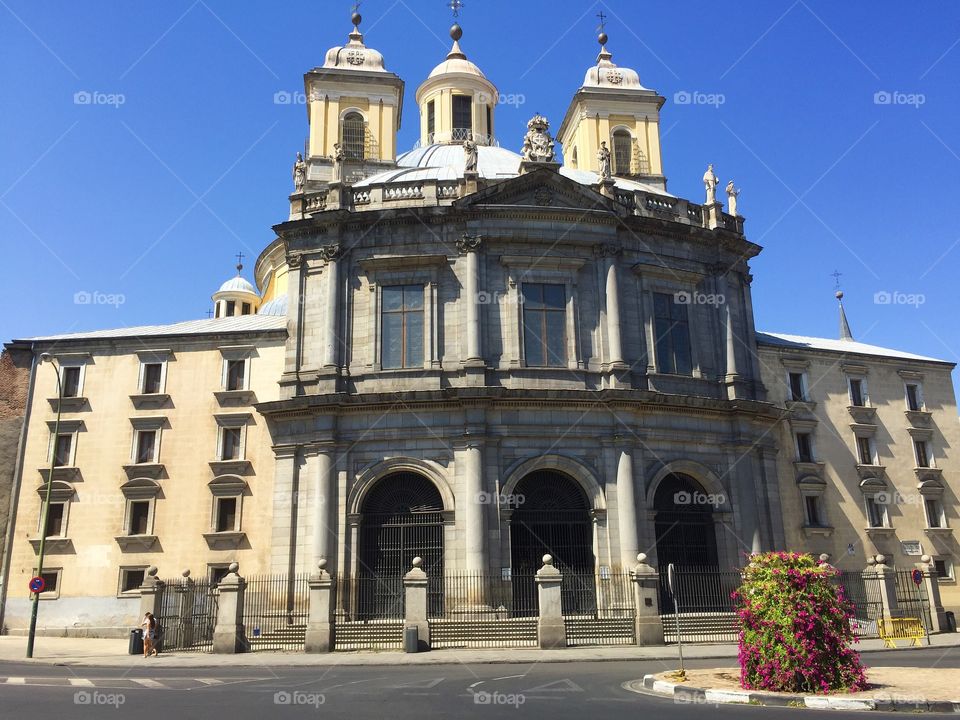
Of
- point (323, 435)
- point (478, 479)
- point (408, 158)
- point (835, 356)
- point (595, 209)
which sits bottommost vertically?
point (478, 479)

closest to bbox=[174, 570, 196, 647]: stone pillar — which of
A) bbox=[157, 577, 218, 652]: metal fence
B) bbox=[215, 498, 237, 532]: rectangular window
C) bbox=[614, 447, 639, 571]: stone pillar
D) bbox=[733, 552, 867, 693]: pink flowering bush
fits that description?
bbox=[157, 577, 218, 652]: metal fence

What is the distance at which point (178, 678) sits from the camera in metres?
17.7

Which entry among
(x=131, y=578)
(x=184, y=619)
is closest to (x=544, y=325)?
(x=184, y=619)

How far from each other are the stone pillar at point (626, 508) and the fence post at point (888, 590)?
345 inches

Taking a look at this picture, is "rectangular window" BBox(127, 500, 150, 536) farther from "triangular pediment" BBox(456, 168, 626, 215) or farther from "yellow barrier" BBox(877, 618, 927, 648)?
"yellow barrier" BBox(877, 618, 927, 648)

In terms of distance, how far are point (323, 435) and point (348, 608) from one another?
19.8 ft

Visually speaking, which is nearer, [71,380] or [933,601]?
[933,601]

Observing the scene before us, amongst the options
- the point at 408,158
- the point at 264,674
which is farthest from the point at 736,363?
the point at 264,674

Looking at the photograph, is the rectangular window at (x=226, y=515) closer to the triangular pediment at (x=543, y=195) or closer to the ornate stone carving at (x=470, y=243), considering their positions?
the ornate stone carving at (x=470, y=243)

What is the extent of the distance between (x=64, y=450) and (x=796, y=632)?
1162 inches

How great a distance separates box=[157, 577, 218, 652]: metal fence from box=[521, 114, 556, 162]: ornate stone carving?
65.9ft

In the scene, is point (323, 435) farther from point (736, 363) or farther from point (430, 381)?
point (736, 363)

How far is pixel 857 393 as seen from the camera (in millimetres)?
38250

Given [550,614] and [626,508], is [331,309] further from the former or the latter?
[550,614]
